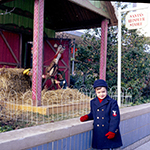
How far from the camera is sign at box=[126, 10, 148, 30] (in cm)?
528

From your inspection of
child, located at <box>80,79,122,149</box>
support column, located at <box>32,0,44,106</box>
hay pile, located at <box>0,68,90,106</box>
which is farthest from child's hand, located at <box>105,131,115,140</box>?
hay pile, located at <box>0,68,90,106</box>

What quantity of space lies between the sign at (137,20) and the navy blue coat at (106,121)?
2.90 metres

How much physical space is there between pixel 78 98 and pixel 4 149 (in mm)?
4015

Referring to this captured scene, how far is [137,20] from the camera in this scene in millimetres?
5449

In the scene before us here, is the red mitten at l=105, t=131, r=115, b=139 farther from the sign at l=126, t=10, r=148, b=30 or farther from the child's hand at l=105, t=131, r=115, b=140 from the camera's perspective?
the sign at l=126, t=10, r=148, b=30

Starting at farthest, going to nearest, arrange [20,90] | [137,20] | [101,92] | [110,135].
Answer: [20,90] < [137,20] < [101,92] < [110,135]

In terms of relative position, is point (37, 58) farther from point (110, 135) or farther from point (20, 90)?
point (110, 135)

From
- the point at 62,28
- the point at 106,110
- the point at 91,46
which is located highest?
the point at 62,28

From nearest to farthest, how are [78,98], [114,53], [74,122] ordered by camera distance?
1. [74,122]
2. [78,98]
3. [114,53]

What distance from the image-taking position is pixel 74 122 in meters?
3.55

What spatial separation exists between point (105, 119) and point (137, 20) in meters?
3.27

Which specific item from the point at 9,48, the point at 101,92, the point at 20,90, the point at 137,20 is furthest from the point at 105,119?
the point at 9,48

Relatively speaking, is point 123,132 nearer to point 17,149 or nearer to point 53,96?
point 53,96

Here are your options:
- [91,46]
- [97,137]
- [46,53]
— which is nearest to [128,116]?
[97,137]
